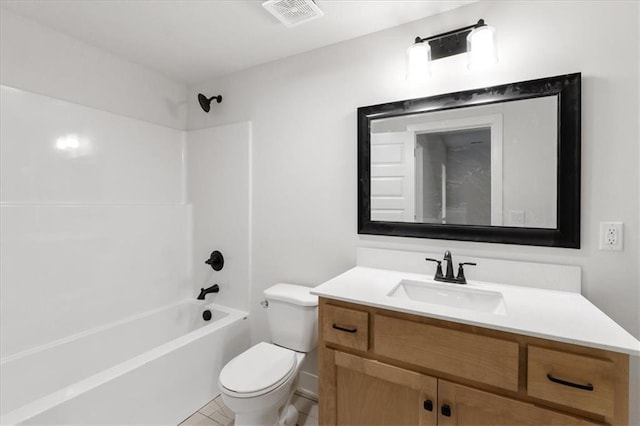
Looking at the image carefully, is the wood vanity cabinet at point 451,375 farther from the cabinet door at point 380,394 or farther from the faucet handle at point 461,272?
the faucet handle at point 461,272

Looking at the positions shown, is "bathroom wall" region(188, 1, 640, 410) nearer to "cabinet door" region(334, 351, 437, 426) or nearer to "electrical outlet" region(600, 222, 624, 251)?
"electrical outlet" region(600, 222, 624, 251)

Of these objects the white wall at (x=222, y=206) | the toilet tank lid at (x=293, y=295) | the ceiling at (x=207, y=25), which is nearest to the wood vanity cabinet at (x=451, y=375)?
the toilet tank lid at (x=293, y=295)

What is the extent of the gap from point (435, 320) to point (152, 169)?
2321 millimetres

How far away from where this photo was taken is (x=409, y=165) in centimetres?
176

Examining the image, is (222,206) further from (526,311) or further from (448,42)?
(526,311)

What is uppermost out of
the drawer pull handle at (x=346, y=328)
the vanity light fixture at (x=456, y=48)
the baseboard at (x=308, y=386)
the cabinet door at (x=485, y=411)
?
the vanity light fixture at (x=456, y=48)

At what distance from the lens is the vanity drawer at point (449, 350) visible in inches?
41.2

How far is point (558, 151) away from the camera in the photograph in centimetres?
139

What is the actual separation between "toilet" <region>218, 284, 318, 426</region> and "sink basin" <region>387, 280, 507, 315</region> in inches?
22.1

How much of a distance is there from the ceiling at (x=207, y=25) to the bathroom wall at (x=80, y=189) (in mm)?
208

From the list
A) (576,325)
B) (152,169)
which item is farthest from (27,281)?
(576,325)

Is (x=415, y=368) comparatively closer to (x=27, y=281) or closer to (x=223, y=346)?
(x=223, y=346)

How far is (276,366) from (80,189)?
1.69 metres

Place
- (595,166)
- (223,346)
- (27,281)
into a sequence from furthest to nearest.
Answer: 1. (223,346)
2. (27,281)
3. (595,166)
